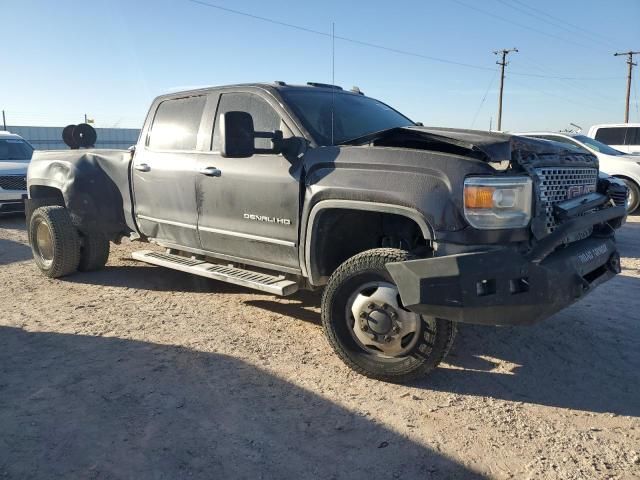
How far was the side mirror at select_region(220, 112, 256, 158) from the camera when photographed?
3.64 meters

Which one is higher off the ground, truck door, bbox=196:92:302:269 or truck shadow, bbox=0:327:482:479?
Result: truck door, bbox=196:92:302:269

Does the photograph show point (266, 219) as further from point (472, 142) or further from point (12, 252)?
point (12, 252)

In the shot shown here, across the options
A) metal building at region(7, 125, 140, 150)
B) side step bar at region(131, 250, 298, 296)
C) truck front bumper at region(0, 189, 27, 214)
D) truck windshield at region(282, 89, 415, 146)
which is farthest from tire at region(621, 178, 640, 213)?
metal building at region(7, 125, 140, 150)

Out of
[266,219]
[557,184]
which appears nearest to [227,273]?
[266,219]

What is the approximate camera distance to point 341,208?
3.60 meters

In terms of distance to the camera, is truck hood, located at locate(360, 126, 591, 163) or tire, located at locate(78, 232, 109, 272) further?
tire, located at locate(78, 232, 109, 272)

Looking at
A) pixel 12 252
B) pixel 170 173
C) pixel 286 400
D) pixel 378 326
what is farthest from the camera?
pixel 12 252

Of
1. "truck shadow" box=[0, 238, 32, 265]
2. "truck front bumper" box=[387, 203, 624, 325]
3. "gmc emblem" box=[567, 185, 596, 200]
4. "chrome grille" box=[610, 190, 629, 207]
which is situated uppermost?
"gmc emblem" box=[567, 185, 596, 200]

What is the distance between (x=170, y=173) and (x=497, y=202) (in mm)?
3118

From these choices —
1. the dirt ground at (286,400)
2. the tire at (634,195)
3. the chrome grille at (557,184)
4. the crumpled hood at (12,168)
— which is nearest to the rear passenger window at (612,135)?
the tire at (634,195)

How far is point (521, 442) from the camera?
2.79 meters

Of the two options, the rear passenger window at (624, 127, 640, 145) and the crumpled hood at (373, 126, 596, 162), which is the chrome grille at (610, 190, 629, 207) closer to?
the crumpled hood at (373, 126, 596, 162)

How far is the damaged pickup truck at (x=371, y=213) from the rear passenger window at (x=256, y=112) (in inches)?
0.5

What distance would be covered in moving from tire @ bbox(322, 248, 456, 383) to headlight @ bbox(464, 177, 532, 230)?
19.5 inches
